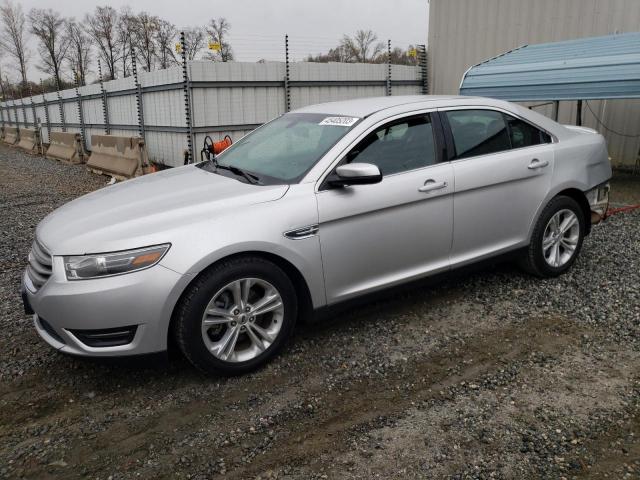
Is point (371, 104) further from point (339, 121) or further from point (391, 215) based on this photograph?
point (391, 215)

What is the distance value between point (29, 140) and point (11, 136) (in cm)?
452

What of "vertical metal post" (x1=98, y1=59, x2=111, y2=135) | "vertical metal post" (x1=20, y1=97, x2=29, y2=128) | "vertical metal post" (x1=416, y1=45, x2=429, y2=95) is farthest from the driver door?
"vertical metal post" (x1=20, y1=97, x2=29, y2=128)

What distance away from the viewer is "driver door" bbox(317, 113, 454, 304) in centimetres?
341

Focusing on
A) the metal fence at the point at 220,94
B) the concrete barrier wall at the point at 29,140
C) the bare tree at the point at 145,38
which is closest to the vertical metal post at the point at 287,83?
the metal fence at the point at 220,94

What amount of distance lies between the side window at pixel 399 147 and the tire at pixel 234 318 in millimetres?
1005

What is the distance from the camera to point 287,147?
390 centimetres

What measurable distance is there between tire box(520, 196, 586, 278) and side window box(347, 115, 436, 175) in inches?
51.4

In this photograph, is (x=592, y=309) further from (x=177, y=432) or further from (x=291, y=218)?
(x=177, y=432)

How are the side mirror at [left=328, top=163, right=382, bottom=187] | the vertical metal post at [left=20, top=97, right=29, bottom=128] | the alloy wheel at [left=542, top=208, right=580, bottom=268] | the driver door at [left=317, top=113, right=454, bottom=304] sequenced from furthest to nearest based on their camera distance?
1. the vertical metal post at [left=20, top=97, right=29, bottom=128]
2. the alloy wheel at [left=542, top=208, right=580, bottom=268]
3. the driver door at [left=317, top=113, right=454, bottom=304]
4. the side mirror at [left=328, top=163, right=382, bottom=187]

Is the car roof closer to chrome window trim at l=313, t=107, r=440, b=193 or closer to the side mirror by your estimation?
chrome window trim at l=313, t=107, r=440, b=193

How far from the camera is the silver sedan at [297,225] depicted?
2891mm

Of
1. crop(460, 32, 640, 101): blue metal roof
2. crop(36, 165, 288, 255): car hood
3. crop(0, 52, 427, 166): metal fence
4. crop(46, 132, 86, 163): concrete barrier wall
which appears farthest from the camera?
crop(46, 132, 86, 163): concrete barrier wall

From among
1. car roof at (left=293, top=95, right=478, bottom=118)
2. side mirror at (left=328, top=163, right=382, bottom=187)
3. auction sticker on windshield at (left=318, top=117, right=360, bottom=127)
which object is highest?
car roof at (left=293, top=95, right=478, bottom=118)

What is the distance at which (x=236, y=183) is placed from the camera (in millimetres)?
3553
